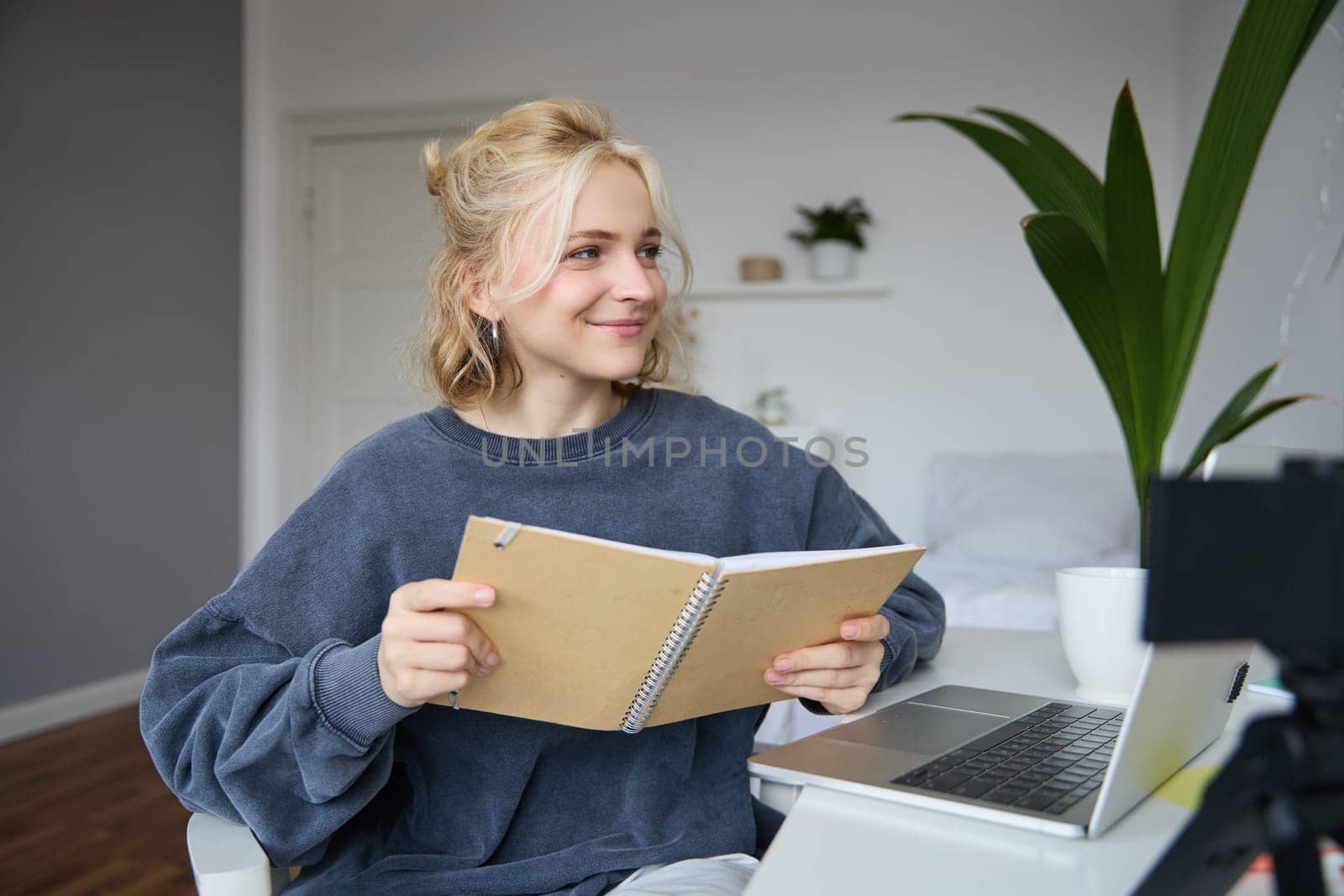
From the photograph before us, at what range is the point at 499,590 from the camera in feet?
2.41

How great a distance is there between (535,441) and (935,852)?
649mm

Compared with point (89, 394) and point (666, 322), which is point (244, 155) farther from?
point (666, 322)

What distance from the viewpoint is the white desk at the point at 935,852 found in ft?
1.95

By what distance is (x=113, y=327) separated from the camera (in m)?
3.45

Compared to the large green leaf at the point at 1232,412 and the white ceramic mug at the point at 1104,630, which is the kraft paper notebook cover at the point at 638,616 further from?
the large green leaf at the point at 1232,412

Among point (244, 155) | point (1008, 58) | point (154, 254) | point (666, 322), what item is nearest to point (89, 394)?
point (154, 254)

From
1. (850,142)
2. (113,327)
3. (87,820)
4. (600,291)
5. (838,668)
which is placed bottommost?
(87,820)

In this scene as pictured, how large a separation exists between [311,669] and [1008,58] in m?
3.50

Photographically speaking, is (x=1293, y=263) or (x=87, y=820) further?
(x=87, y=820)

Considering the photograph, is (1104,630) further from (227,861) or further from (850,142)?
(850,142)

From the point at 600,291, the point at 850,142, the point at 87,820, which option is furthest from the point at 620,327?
the point at 850,142

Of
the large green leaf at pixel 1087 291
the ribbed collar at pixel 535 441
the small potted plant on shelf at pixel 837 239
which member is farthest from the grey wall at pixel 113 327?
the large green leaf at pixel 1087 291

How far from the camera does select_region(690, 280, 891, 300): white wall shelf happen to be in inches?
146

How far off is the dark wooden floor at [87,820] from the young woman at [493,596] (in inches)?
55.3
